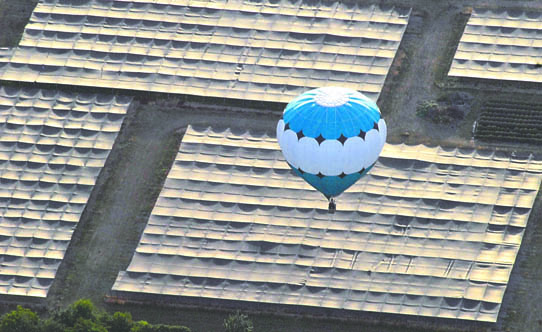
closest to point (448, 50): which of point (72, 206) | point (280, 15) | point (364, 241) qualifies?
point (280, 15)

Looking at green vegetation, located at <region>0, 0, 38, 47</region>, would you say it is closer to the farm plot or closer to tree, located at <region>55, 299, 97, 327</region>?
the farm plot

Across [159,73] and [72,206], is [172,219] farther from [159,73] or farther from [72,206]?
[159,73]

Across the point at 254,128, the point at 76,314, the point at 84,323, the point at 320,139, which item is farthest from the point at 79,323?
the point at 254,128

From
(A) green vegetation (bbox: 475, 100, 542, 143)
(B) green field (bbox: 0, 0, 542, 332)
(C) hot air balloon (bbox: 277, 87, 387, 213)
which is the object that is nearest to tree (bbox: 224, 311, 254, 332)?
(B) green field (bbox: 0, 0, 542, 332)

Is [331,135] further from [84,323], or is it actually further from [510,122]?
[510,122]

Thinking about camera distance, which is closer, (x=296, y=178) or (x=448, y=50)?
(x=296, y=178)

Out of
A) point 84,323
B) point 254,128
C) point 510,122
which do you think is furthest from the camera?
point 254,128

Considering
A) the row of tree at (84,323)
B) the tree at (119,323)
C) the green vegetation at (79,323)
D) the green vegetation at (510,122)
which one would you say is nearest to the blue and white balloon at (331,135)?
the row of tree at (84,323)
